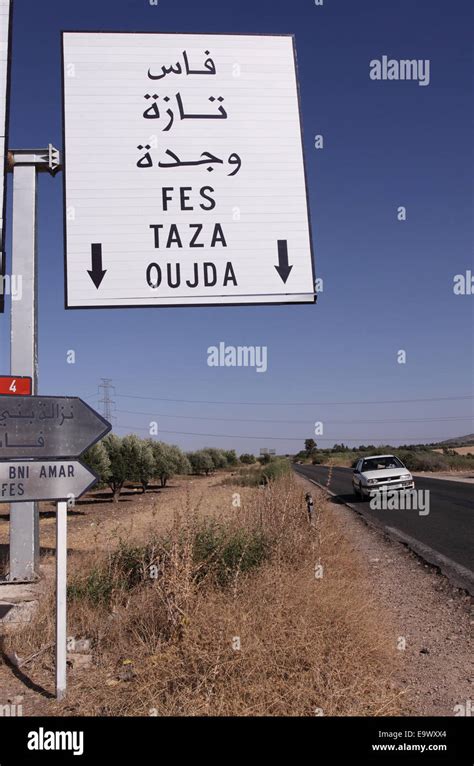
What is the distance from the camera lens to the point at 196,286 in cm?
610

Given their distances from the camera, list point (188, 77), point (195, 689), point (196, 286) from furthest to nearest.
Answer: point (188, 77)
point (196, 286)
point (195, 689)

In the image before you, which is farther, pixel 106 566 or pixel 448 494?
pixel 448 494

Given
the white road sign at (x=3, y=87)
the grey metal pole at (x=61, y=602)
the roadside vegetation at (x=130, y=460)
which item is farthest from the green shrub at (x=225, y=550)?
the roadside vegetation at (x=130, y=460)

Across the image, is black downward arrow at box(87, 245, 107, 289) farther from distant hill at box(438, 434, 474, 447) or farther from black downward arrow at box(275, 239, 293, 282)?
distant hill at box(438, 434, 474, 447)

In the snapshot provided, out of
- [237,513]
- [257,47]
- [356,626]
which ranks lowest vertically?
[356,626]

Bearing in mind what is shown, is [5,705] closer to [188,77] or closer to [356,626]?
[356,626]

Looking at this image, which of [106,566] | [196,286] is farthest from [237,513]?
[196,286]

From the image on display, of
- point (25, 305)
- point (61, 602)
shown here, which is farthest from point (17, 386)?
point (61, 602)

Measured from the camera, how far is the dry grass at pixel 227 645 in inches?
151

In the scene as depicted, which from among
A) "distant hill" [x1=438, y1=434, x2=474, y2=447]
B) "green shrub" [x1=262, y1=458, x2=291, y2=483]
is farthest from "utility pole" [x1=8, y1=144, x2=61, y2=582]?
"distant hill" [x1=438, y1=434, x2=474, y2=447]

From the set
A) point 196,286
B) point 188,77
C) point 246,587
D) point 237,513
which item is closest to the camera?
point 246,587

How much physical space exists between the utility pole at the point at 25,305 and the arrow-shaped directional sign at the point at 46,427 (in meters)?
2.09

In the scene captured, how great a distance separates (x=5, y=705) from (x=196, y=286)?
397 cm

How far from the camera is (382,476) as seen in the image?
19203mm
